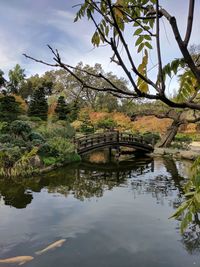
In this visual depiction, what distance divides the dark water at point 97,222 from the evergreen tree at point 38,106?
69.5 feet

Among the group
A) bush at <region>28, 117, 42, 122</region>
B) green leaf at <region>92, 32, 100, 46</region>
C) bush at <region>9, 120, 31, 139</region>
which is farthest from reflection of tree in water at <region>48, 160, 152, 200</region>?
bush at <region>28, 117, 42, 122</region>

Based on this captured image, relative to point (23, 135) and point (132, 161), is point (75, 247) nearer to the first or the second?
point (23, 135)

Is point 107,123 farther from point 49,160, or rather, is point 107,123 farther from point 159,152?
point 49,160

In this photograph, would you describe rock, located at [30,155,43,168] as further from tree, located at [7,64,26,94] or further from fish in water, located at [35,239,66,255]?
tree, located at [7,64,26,94]

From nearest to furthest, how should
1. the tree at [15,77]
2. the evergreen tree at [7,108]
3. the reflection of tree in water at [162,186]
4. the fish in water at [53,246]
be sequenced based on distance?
the fish in water at [53,246] → the reflection of tree in water at [162,186] → the evergreen tree at [7,108] → the tree at [15,77]

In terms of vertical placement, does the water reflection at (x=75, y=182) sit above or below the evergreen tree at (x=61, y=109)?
below

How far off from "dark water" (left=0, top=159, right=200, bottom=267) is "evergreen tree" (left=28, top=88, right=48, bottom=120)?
21.2 metres

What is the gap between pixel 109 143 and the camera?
87.4ft

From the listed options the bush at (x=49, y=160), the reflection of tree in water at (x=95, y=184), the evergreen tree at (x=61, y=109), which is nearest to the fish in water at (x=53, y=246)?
the reflection of tree in water at (x=95, y=184)

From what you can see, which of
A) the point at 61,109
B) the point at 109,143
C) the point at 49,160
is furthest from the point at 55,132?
the point at 61,109

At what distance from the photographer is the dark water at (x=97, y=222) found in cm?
830

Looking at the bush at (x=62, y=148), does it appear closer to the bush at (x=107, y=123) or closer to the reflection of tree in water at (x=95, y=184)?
the reflection of tree in water at (x=95, y=184)

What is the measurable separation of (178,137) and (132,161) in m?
11.2

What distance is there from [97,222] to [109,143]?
15.9 meters
